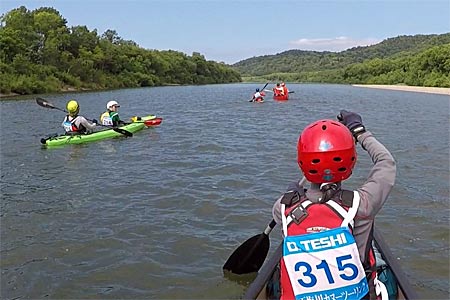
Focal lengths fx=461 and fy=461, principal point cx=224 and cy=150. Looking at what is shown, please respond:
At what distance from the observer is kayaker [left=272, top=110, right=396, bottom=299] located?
2.73 m

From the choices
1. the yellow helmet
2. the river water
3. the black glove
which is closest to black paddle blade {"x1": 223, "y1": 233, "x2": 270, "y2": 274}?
the river water

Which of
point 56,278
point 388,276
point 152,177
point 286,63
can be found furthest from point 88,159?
point 286,63

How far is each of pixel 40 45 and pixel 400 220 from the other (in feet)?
207

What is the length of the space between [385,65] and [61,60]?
5989 cm

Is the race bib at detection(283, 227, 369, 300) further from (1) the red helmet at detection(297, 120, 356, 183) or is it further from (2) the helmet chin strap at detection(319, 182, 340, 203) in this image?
(1) the red helmet at detection(297, 120, 356, 183)

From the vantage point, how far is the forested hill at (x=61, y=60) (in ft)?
162

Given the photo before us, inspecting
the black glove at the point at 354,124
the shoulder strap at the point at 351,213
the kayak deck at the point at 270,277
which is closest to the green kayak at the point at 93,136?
the kayak deck at the point at 270,277

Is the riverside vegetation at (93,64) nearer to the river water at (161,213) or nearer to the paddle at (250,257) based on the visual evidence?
the river water at (161,213)

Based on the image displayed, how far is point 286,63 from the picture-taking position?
196000 mm

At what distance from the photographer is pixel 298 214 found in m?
2.77

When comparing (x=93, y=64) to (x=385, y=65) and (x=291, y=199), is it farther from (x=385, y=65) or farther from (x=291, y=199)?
(x=291, y=199)

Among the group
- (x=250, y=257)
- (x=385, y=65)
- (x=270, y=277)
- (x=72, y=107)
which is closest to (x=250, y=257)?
(x=250, y=257)

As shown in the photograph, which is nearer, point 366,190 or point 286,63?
point 366,190

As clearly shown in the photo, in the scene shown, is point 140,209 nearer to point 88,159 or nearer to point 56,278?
point 56,278
